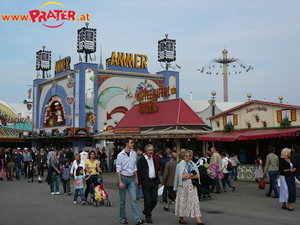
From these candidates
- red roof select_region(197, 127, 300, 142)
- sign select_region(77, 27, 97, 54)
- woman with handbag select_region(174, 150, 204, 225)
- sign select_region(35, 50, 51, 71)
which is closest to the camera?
woman with handbag select_region(174, 150, 204, 225)

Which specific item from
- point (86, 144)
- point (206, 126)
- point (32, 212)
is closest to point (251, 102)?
point (206, 126)

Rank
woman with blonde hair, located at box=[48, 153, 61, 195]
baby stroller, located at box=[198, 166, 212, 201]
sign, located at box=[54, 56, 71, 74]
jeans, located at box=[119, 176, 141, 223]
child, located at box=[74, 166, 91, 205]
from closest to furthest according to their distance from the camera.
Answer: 1. jeans, located at box=[119, 176, 141, 223]
2. baby stroller, located at box=[198, 166, 212, 201]
3. child, located at box=[74, 166, 91, 205]
4. woman with blonde hair, located at box=[48, 153, 61, 195]
5. sign, located at box=[54, 56, 71, 74]

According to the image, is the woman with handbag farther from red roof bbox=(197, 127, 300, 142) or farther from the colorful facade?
the colorful facade

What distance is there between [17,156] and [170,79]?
22221 mm

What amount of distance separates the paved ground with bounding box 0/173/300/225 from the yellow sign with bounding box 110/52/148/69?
27.6m

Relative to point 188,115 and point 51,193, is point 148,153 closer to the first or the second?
point 51,193

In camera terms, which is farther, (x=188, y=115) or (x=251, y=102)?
(x=188, y=115)

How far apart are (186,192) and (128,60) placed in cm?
3406

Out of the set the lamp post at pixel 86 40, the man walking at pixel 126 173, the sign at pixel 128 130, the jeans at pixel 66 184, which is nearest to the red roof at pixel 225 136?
the sign at pixel 128 130

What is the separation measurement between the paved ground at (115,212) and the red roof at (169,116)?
500 inches

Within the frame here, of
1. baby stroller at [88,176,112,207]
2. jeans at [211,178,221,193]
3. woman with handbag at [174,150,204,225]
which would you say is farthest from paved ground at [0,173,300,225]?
jeans at [211,178,221,193]

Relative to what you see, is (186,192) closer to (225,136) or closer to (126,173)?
(126,173)

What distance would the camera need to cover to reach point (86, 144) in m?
39.3

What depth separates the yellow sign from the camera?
41.7 metres
